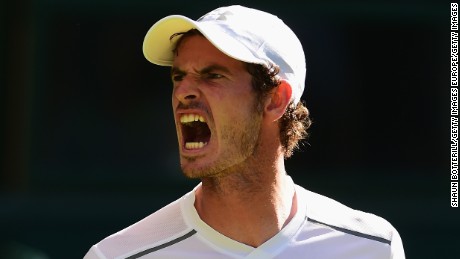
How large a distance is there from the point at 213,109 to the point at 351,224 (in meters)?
0.61

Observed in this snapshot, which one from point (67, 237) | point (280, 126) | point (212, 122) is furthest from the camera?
point (67, 237)

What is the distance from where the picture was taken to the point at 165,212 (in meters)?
3.40

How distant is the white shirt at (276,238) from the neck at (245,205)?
3 cm

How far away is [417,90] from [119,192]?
1792mm

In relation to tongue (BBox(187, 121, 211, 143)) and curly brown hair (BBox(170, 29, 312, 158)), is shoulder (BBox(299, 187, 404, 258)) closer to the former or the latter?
curly brown hair (BBox(170, 29, 312, 158))

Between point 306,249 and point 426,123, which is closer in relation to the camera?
point 306,249

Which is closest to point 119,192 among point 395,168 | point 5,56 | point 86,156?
point 86,156

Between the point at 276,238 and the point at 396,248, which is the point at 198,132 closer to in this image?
the point at 276,238

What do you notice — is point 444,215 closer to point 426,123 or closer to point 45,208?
point 426,123

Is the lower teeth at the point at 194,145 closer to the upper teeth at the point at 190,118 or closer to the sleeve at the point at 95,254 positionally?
the upper teeth at the point at 190,118

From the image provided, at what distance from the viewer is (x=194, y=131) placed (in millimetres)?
3346

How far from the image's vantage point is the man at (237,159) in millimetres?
3229

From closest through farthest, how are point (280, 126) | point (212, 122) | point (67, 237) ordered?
point (212, 122) → point (280, 126) → point (67, 237)

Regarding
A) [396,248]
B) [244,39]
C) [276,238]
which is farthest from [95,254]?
[396,248]
